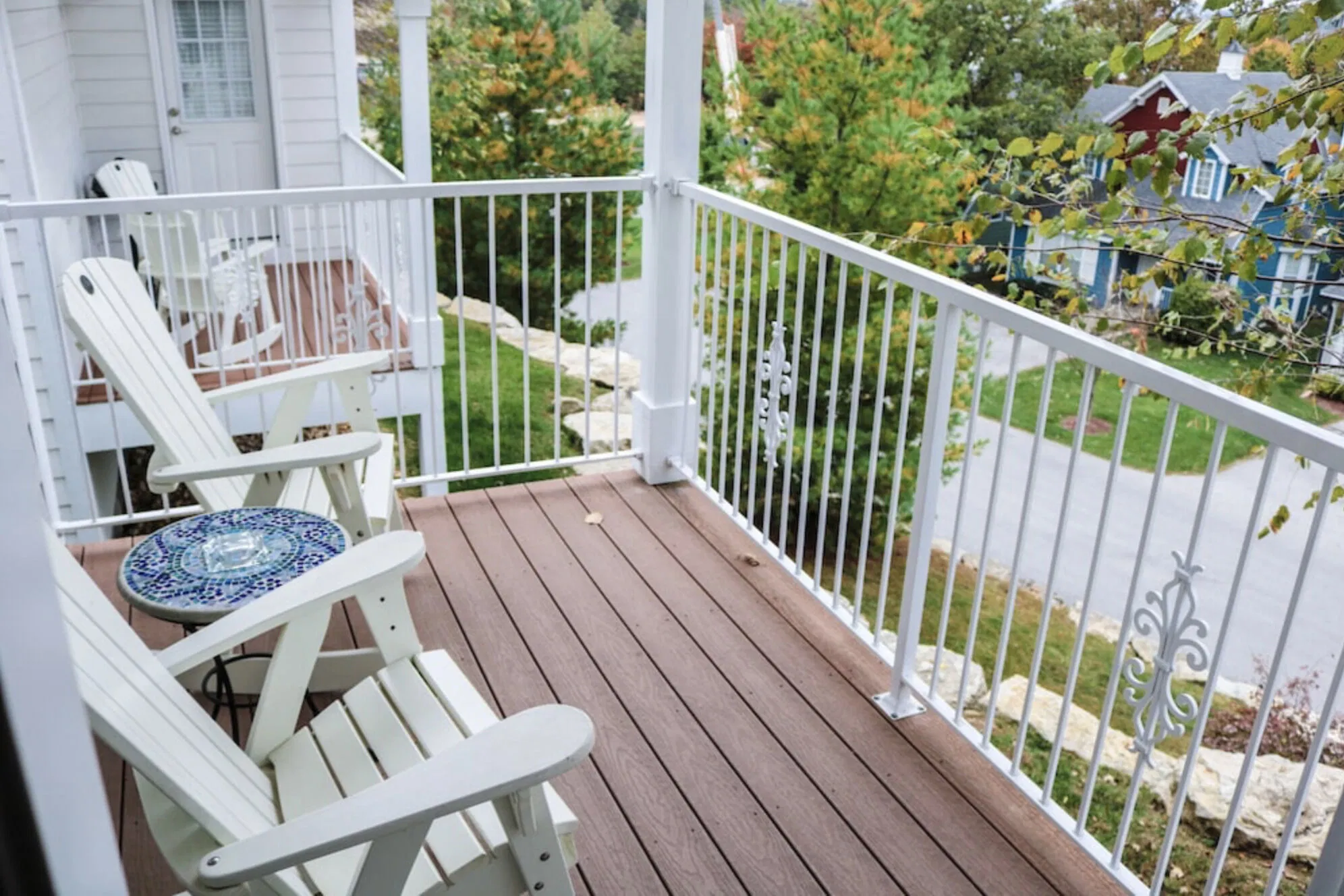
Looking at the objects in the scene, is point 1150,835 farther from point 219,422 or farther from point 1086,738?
point 219,422

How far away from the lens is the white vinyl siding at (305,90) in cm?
821

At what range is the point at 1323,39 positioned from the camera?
2.29 meters

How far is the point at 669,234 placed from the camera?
402 centimetres

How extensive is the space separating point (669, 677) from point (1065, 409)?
375 inches

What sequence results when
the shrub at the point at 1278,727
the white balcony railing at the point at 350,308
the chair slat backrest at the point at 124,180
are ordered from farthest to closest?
the chair slat backrest at the point at 124,180
the shrub at the point at 1278,727
the white balcony railing at the point at 350,308

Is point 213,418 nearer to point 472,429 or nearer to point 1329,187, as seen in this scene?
point 1329,187

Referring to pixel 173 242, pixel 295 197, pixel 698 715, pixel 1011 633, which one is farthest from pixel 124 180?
pixel 1011 633

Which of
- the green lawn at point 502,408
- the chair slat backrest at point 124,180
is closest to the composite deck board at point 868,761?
the chair slat backrest at point 124,180

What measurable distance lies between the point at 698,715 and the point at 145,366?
1.74 m

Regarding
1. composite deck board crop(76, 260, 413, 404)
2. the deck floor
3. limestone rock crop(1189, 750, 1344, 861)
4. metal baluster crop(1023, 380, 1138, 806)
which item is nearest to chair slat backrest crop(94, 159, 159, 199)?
composite deck board crop(76, 260, 413, 404)

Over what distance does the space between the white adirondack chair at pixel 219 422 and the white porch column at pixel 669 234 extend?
42.9 inches

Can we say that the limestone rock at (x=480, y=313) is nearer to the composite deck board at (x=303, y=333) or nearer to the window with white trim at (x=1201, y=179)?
the composite deck board at (x=303, y=333)

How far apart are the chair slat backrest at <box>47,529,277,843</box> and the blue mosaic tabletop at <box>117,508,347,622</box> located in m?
0.33

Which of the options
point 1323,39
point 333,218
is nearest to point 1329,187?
point 1323,39
